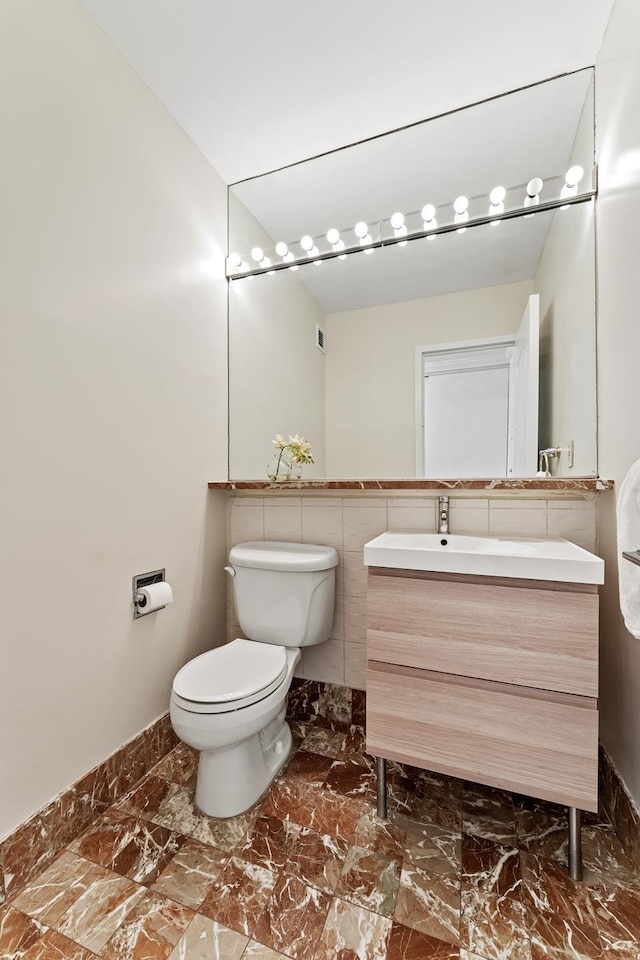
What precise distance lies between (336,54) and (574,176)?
95 cm

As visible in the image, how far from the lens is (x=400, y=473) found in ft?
5.66

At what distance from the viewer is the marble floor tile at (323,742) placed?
1568 mm

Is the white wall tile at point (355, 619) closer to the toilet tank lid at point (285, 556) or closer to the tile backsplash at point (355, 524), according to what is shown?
the tile backsplash at point (355, 524)

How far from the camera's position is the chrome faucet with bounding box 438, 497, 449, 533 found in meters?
1.49

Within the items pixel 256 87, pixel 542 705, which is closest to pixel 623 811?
pixel 542 705

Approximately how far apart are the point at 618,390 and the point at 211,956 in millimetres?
1777

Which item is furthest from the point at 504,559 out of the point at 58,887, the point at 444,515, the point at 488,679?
the point at 58,887

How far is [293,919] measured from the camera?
95 cm

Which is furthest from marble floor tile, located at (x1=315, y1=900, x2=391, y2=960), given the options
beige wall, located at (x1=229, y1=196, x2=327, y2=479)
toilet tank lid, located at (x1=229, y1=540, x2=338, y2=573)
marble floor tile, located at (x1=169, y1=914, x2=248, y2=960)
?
beige wall, located at (x1=229, y1=196, x2=327, y2=479)

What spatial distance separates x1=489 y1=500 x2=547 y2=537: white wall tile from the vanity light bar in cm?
114

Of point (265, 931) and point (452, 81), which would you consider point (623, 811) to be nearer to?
point (265, 931)

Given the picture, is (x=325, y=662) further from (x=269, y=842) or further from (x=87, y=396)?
(x=87, y=396)

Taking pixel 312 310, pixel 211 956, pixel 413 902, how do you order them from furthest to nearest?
pixel 312 310 → pixel 413 902 → pixel 211 956

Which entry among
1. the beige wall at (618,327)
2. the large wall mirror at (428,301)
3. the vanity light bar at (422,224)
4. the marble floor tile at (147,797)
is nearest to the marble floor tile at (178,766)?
the marble floor tile at (147,797)
